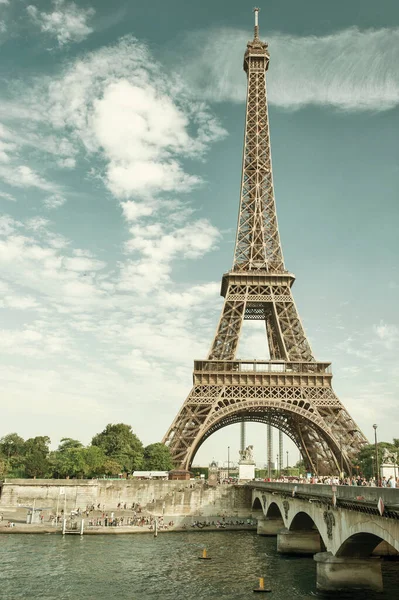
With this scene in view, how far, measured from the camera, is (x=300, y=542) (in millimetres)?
43969

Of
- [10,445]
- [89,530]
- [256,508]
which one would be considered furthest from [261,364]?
[10,445]

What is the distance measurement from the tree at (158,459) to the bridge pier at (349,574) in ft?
137

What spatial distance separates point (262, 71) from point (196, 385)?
60.2 meters

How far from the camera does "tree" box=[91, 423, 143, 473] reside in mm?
81544

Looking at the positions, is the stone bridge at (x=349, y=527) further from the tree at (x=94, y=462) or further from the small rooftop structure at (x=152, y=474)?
the tree at (x=94, y=462)

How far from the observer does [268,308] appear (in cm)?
8406

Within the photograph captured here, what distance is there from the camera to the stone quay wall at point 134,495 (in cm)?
6750

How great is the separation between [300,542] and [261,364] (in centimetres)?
3314

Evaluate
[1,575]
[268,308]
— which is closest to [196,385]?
[268,308]

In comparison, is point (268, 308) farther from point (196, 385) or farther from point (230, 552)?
point (230, 552)

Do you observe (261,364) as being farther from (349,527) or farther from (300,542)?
(349,527)

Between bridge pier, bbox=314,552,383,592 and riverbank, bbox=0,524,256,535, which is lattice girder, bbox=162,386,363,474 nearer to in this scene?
riverbank, bbox=0,524,256,535

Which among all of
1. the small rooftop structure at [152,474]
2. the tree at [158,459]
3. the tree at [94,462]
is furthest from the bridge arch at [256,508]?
the tree at [94,462]

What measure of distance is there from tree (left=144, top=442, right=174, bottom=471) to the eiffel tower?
1.63 metres
